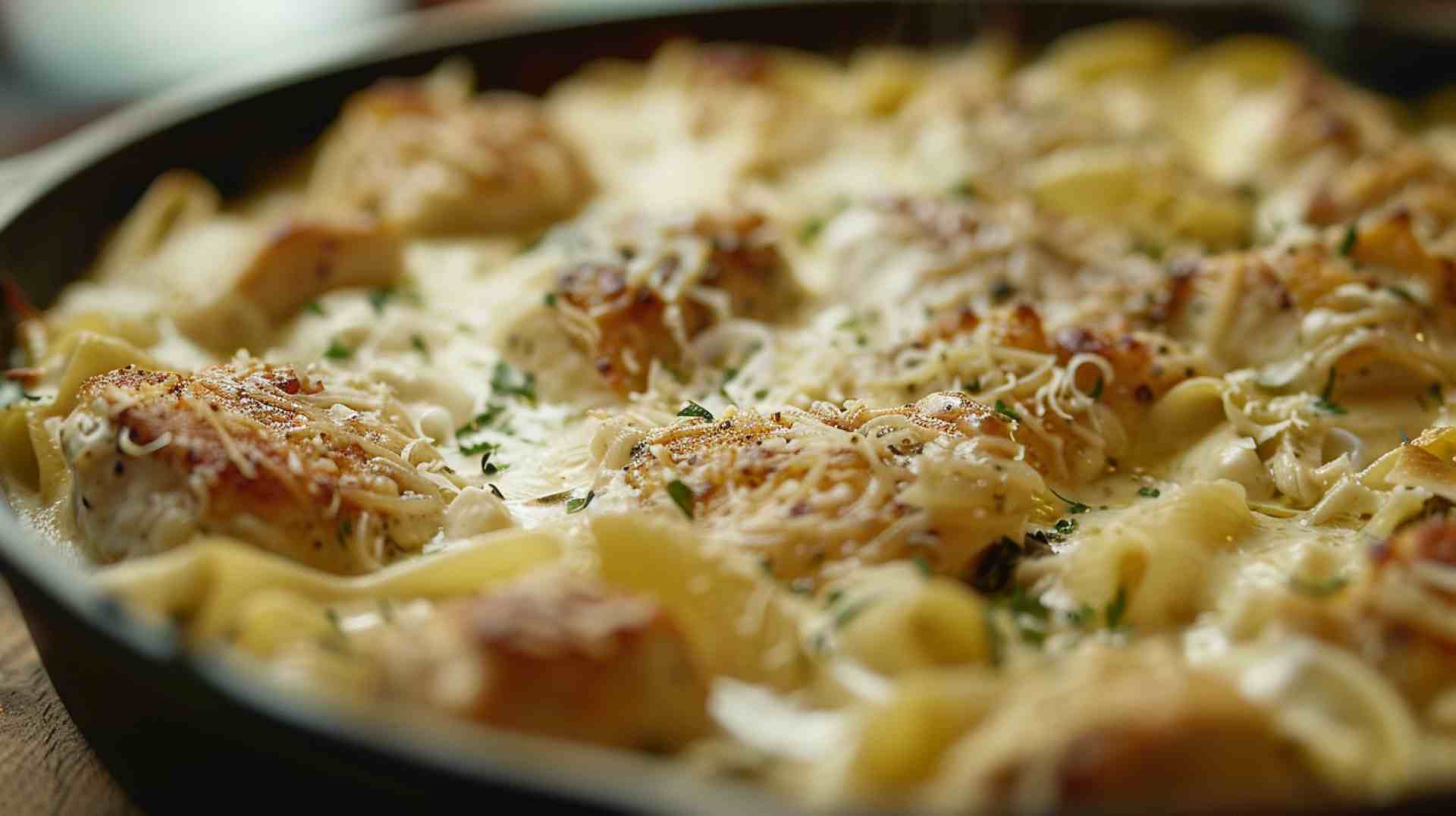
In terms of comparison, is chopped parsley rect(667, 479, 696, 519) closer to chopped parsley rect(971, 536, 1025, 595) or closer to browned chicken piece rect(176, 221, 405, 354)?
chopped parsley rect(971, 536, 1025, 595)

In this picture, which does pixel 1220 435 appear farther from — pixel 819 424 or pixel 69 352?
pixel 69 352

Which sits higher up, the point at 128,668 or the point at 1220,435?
the point at 128,668

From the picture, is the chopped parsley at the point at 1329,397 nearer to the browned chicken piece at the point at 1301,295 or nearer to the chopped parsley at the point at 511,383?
the browned chicken piece at the point at 1301,295

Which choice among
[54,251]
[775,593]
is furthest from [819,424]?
[54,251]

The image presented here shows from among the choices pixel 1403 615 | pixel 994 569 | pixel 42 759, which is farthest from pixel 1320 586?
pixel 42 759

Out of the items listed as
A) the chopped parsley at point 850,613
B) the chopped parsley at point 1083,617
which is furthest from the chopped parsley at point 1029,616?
the chopped parsley at point 850,613

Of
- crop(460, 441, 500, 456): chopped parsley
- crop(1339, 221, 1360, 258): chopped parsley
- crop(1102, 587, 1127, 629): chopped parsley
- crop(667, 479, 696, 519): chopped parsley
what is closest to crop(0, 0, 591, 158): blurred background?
crop(460, 441, 500, 456): chopped parsley
